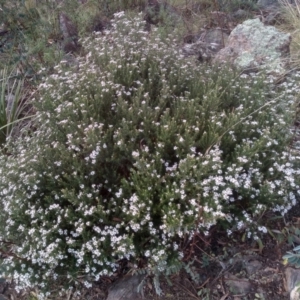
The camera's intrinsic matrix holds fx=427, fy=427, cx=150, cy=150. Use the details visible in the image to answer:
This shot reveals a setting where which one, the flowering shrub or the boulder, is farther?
the boulder

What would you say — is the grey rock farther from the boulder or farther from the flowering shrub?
the boulder

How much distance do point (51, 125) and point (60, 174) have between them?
48cm

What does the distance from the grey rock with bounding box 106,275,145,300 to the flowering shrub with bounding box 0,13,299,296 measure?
166mm

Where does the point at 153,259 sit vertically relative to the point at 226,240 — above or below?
above

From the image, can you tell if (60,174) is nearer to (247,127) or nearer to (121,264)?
(121,264)

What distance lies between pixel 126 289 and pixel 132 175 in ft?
2.60

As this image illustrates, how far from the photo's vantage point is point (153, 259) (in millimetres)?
2646

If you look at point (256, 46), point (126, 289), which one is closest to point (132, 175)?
point (126, 289)

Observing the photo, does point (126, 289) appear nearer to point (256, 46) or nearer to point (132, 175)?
point (132, 175)

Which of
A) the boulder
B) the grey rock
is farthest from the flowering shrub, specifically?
the boulder

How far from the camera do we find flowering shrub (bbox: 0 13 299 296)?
263 cm

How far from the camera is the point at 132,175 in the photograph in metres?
2.74

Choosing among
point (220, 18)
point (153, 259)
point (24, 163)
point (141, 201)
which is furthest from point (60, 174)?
point (220, 18)

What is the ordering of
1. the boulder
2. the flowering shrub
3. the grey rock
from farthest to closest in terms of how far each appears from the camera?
the boulder → the grey rock → the flowering shrub
